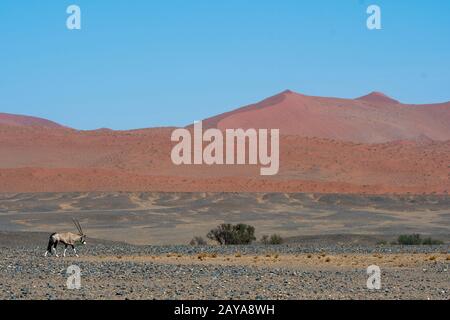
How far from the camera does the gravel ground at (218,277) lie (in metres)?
15.3

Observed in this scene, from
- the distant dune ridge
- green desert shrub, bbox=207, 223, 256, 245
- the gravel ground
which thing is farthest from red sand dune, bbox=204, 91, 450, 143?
the gravel ground

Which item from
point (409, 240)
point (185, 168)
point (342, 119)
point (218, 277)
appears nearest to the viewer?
point (218, 277)

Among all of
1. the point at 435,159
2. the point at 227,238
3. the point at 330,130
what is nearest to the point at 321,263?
the point at 227,238

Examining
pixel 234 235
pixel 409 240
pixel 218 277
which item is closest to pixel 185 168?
pixel 234 235

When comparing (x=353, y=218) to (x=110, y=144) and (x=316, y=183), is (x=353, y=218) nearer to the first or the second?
(x=316, y=183)

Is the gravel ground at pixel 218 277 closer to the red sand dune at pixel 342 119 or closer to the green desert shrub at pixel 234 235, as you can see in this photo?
the green desert shrub at pixel 234 235

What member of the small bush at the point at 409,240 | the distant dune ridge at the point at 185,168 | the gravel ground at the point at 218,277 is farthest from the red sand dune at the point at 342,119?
the gravel ground at the point at 218,277

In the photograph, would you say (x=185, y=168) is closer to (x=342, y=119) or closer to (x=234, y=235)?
(x=234, y=235)

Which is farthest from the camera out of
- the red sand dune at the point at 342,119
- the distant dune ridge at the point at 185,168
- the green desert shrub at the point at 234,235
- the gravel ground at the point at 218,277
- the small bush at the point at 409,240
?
→ the red sand dune at the point at 342,119

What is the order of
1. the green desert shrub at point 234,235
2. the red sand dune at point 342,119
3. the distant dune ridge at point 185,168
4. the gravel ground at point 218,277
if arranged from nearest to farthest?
the gravel ground at point 218,277
the green desert shrub at point 234,235
the distant dune ridge at point 185,168
the red sand dune at point 342,119

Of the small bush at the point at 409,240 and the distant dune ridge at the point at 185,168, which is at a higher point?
the distant dune ridge at the point at 185,168

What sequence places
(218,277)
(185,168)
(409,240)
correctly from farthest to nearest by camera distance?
1. (185,168)
2. (409,240)
3. (218,277)

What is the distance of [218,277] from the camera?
736 inches

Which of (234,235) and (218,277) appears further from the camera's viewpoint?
(234,235)
